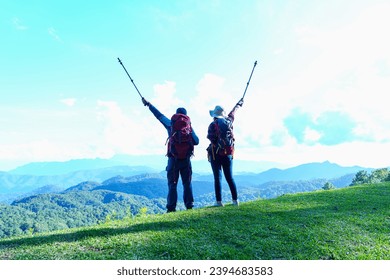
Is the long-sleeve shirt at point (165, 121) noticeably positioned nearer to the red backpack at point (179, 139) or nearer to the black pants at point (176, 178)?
the red backpack at point (179, 139)

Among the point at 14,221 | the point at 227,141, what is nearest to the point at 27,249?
the point at 227,141

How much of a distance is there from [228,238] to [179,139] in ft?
15.9

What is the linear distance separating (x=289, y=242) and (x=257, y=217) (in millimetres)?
2203

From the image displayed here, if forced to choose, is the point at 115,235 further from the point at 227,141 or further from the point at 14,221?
the point at 14,221

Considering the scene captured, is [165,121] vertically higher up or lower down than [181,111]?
lower down

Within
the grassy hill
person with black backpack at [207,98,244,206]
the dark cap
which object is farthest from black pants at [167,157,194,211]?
the dark cap

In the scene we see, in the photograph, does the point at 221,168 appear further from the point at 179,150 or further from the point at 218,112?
the point at 218,112

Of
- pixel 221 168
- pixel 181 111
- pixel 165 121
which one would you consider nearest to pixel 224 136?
pixel 221 168

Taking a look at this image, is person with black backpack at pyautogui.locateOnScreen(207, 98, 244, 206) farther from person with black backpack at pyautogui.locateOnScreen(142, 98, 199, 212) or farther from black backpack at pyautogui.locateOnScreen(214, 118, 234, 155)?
person with black backpack at pyautogui.locateOnScreen(142, 98, 199, 212)

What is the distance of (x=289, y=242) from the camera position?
24.3 feet

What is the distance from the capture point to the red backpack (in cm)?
1147

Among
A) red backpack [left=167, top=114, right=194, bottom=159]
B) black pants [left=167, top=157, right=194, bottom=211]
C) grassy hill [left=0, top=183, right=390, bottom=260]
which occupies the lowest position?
grassy hill [left=0, top=183, right=390, bottom=260]

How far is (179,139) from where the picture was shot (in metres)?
11.4

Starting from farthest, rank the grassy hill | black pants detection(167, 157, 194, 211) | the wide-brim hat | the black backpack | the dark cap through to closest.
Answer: the dark cap < black pants detection(167, 157, 194, 211) < the wide-brim hat < the black backpack < the grassy hill
